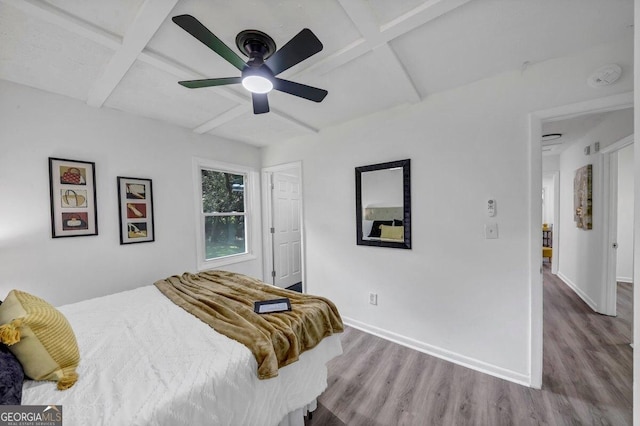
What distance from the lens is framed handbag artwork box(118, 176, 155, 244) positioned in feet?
8.06

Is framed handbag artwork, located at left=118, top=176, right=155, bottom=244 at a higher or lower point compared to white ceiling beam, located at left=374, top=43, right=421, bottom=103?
lower

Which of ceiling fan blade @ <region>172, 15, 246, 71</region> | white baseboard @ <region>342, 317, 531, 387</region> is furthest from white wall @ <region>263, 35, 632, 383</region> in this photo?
ceiling fan blade @ <region>172, 15, 246, 71</region>

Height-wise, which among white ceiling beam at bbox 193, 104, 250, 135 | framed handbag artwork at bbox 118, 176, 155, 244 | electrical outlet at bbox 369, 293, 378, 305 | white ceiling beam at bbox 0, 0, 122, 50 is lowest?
electrical outlet at bbox 369, 293, 378, 305

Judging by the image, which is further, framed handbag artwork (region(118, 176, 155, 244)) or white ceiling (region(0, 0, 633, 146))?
framed handbag artwork (region(118, 176, 155, 244))

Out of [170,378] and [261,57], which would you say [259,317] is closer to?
[170,378]

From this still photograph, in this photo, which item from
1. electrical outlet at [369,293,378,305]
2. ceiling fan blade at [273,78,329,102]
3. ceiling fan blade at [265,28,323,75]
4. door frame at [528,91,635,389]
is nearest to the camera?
ceiling fan blade at [265,28,323,75]

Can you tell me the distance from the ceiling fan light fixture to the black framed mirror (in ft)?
4.75

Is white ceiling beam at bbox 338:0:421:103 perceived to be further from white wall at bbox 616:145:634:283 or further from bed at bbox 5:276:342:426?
white wall at bbox 616:145:634:283

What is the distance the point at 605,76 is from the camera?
155 centimetres

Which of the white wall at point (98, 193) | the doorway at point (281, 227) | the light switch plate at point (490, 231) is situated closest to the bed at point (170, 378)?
the white wall at point (98, 193)

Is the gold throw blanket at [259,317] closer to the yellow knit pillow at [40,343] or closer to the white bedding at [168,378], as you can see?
the white bedding at [168,378]

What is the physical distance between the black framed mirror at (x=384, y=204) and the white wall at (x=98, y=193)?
2081 mm

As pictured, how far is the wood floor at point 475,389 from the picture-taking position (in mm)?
1575

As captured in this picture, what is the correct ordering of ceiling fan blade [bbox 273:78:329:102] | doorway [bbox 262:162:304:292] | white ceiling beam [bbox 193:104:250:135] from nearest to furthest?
ceiling fan blade [bbox 273:78:329:102]
white ceiling beam [bbox 193:104:250:135]
doorway [bbox 262:162:304:292]
